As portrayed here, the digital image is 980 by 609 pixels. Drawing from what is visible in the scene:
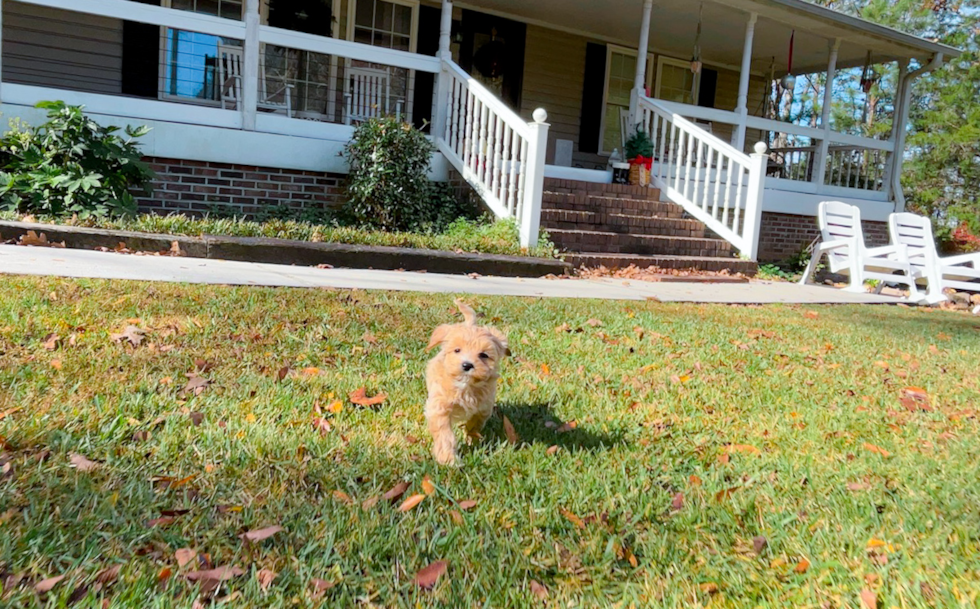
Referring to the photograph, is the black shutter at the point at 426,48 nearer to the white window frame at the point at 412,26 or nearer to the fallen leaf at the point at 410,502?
the white window frame at the point at 412,26

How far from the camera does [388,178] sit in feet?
26.4

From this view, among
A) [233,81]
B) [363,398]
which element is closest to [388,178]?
[233,81]

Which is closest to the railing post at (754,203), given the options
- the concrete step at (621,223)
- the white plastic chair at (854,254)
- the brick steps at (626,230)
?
the brick steps at (626,230)

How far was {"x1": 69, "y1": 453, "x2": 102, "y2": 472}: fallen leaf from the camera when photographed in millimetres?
2014

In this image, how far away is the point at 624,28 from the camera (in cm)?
1288

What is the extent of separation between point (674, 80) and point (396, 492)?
14.3 meters

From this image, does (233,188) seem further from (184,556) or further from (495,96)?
(184,556)

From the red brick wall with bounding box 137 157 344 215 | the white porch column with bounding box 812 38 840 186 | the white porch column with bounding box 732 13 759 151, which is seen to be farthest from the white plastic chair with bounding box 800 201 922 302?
the red brick wall with bounding box 137 157 344 215

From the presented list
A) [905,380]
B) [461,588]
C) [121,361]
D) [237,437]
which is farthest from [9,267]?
[905,380]

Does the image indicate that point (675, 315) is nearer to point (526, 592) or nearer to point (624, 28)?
point (526, 592)

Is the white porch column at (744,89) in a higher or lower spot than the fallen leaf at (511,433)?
higher

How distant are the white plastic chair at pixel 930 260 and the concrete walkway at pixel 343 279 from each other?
149 cm

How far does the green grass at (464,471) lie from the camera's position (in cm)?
167

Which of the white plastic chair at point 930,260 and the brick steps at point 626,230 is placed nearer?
the brick steps at point 626,230
